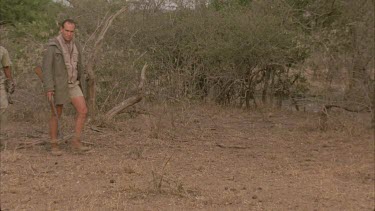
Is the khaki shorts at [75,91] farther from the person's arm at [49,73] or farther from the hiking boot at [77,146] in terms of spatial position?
the hiking boot at [77,146]

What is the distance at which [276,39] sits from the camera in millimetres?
11328

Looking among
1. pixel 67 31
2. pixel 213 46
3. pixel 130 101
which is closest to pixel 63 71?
pixel 67 31

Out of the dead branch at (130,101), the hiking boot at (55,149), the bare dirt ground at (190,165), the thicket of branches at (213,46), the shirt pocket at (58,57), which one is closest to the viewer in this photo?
the bare dirt ground at (190,165)

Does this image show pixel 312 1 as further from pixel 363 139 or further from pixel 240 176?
pixel 240 176

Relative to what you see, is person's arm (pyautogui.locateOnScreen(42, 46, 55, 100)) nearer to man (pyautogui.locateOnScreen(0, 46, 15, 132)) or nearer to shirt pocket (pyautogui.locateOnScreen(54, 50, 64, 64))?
shirt pocket (pyautogui.locateOnScreen(54, 50, 64, 64))

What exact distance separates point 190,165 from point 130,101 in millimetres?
2165

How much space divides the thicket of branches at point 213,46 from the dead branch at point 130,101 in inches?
18.7

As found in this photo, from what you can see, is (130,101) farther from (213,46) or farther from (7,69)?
(213,46)

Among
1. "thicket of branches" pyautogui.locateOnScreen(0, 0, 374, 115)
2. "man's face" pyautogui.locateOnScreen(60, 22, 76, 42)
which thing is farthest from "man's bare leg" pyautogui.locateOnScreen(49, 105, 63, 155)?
"thicket of branches" pyautogui.locateOnScreen(0, 0, 374, 115)

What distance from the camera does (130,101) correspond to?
853 cm

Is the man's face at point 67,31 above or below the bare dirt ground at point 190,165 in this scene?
above

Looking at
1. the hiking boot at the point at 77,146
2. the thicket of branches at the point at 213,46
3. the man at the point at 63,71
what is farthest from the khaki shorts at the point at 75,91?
the thicket of branches at the point at 213,46

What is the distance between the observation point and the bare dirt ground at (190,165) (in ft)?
17.2

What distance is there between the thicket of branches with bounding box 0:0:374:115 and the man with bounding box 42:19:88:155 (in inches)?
80.6
